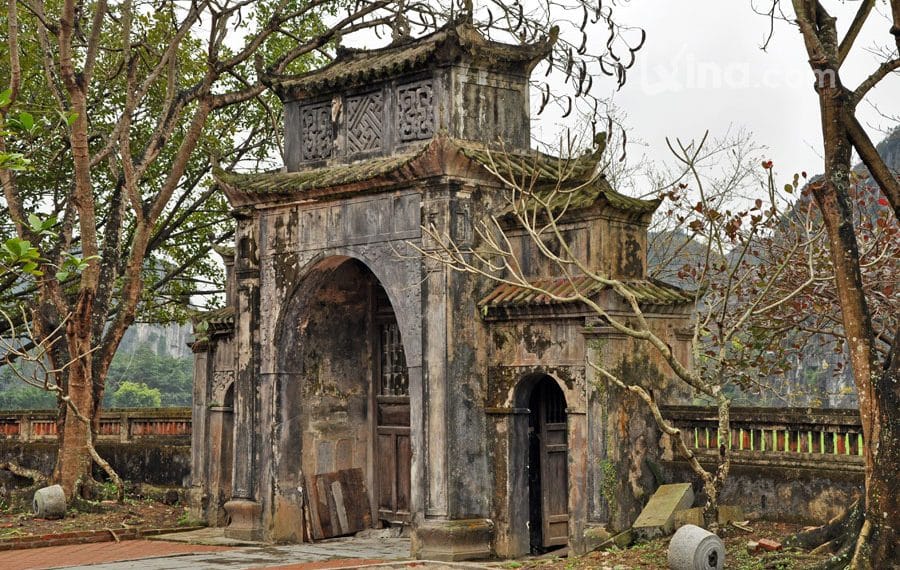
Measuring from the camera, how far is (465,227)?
15000 millimetres

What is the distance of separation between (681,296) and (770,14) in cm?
351

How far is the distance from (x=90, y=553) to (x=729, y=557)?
840 centimetres

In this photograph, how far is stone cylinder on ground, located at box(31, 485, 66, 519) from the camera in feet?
59.5

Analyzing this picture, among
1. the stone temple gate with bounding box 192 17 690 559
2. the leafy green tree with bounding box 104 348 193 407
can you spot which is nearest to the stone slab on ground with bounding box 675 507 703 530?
the stone temple gate with bounding box 192 17 690 559

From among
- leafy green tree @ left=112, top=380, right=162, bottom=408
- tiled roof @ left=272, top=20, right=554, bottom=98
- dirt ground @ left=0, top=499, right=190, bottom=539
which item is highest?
tiled roof @ left=272, top=20, right=554, bottom=98

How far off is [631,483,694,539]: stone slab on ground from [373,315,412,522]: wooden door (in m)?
4.71

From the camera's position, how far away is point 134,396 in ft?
187

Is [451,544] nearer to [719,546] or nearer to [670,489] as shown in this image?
[670,489]

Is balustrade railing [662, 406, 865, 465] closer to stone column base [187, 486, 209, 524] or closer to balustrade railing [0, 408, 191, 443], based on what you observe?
stone column base [187, 486, 209, 524]

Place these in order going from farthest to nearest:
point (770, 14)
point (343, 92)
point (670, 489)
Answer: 1. point (343, 92)
2. point (670, 489)
3. point (770, 14)

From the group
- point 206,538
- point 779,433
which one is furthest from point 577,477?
point 206,538

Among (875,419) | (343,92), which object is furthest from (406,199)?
(875,419)

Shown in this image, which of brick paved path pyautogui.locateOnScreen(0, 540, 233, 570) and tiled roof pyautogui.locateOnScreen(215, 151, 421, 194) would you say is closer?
brick paved path pyautogui.locateOnScreen(0, 540, 233, 570)

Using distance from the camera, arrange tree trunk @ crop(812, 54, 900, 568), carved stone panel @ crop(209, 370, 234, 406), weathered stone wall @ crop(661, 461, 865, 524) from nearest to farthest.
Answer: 1. tree trunk @ crop(812, 54, 900, 568)
2. weathered stone wall @ crop(661, 461, 865, 524)
3. carved stone panel @ crop(209, 370, 234, 406)
